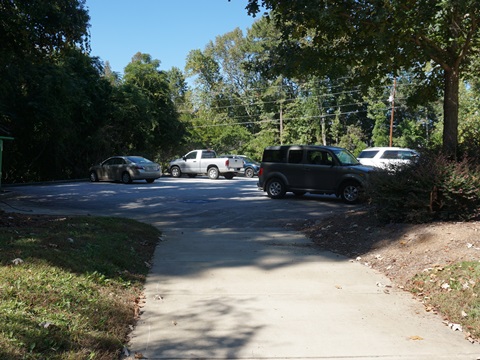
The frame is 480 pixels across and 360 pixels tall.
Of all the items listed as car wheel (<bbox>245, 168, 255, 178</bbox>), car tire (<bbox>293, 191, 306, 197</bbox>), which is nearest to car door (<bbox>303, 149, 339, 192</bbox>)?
car tire (<bbox>293, 191, 306, 197</bbox>)

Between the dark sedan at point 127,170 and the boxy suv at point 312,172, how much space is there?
8.74 m

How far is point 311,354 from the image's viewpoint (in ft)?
14.2

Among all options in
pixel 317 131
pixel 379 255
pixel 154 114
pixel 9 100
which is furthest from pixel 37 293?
pixel 317 131

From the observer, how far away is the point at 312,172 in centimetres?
1642

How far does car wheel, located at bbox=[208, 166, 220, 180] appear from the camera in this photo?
1201 inches

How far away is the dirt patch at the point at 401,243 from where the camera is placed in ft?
22.1

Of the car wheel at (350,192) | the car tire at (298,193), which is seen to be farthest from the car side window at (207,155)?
the car wheel at (350,192)

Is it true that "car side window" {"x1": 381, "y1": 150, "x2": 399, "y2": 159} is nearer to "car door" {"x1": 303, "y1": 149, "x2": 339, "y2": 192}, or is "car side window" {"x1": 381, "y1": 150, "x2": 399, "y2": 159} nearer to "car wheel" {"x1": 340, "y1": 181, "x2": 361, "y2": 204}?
"car door" {"x1": 303, "y1": 149, "x2": 339, "y2": 192}

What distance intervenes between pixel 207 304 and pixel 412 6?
7.10 meters

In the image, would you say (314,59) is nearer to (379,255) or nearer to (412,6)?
(412,6)

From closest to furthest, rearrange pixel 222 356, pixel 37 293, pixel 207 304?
pixel 222 356 → pixel 37 293 → pixel 207 304

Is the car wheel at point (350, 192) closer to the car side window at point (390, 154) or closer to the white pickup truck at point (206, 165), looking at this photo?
the car side window at point (390, 154)

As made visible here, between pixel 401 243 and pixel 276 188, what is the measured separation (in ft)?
31.0

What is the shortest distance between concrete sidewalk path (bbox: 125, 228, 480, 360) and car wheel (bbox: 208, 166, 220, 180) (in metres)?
22.4
